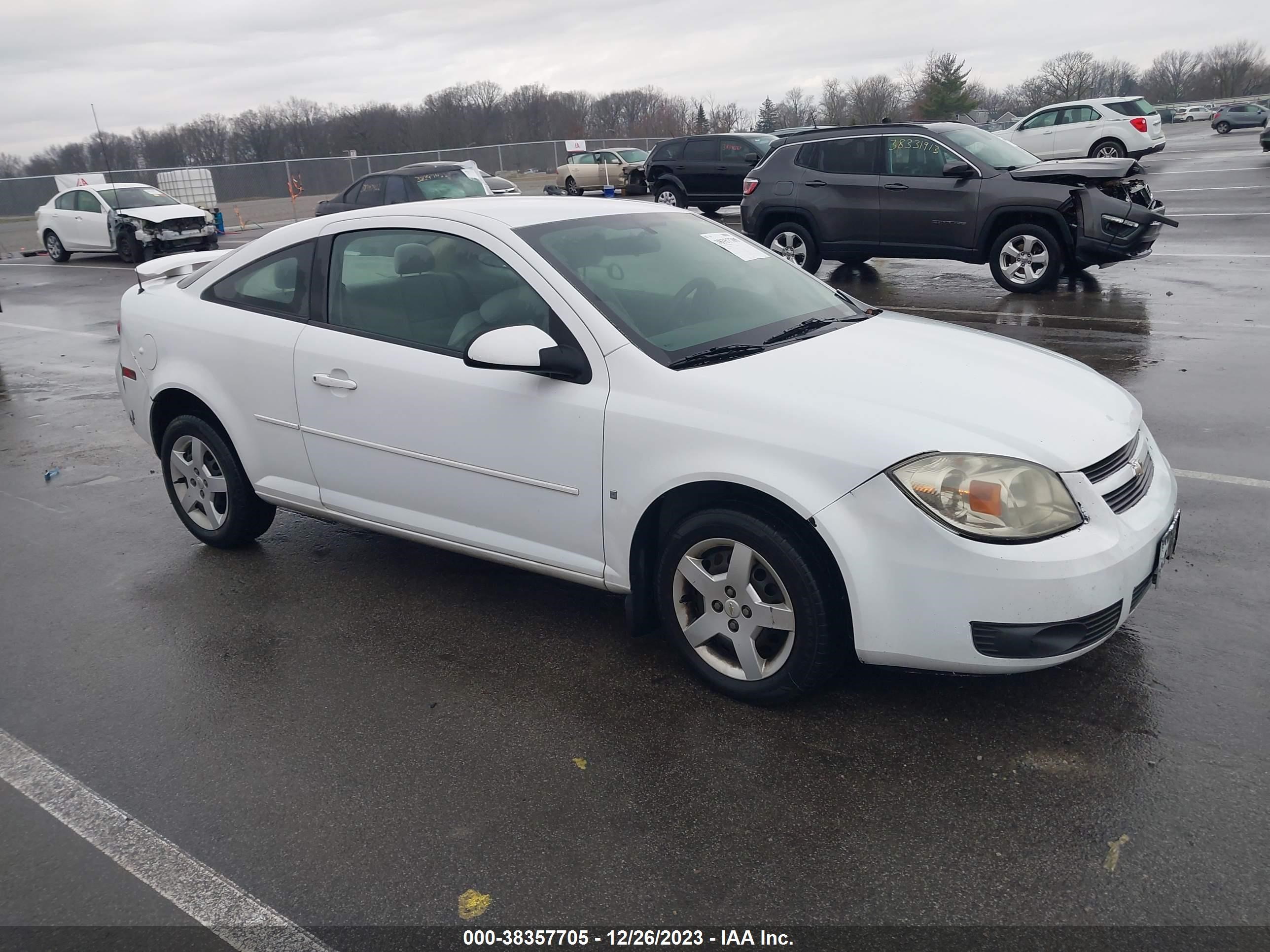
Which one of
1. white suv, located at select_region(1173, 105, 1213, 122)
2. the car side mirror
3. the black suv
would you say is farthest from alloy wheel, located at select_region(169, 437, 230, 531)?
white suv, located at select_region(1173, 105, 1213, 122)

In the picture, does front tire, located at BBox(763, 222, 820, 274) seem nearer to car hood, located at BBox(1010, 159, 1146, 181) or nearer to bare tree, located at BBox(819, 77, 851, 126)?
car hood, located at BBox(1010, 159, 1146, 181)

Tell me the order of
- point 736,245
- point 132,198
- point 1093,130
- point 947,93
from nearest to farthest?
point 736,245, point 132,198, point 1093,130, point 947,93

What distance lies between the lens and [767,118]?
7625cm

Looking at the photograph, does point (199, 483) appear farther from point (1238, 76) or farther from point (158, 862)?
point (1238, 76)

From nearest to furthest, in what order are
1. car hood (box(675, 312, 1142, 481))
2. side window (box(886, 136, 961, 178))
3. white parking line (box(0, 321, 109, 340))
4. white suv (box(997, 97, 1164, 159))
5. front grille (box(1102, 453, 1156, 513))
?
car hood (box(675, 312, 1142, 481)) < front grille (box(1102, 453, 1156, 513)) < side window (box(886, 136, 961, 178)) < white parking line (box(0, 321, 109, 340)) < white suv (box(997, 97, 1164, 159))

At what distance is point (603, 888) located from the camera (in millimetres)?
2627

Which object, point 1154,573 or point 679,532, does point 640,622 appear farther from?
point 1154,573

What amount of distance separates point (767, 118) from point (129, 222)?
63276 millimetres

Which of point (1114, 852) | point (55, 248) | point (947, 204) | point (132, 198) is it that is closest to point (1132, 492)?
point (1114, 852)

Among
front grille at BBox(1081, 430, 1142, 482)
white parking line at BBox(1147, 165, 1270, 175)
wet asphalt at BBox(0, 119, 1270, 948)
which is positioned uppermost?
front grille at BBox(1081, 430, 1142, 482)

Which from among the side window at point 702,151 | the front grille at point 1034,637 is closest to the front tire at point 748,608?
the front grille at point 1034,637

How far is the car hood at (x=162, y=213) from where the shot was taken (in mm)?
20531

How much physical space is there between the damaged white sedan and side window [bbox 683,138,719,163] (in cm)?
1025

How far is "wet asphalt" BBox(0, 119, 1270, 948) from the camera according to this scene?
2.61 metres
